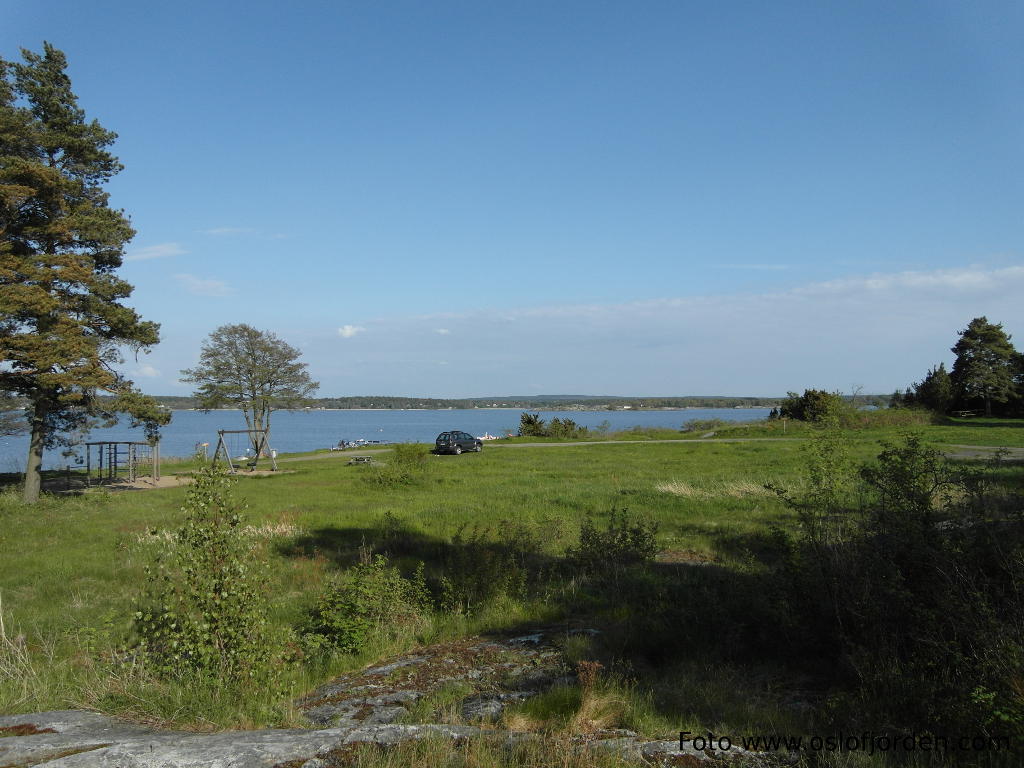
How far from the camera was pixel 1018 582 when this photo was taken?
4.83 metres

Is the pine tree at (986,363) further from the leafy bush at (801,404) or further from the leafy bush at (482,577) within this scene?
the leafy bush at (482,577)

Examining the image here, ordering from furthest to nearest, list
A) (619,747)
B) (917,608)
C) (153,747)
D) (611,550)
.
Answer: (611,550) < (917,608) < (619,747) < (153,747)

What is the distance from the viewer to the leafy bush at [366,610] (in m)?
7.95

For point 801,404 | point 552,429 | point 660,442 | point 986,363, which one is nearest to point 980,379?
point 986,363

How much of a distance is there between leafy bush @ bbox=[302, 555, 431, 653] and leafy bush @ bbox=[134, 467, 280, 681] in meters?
1.83

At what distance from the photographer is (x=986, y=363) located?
180ft

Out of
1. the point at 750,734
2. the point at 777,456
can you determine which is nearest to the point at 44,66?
the point at 750,734

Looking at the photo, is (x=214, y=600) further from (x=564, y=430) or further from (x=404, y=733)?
(x=564, y=430)

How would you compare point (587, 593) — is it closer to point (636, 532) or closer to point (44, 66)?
point (636, 532)

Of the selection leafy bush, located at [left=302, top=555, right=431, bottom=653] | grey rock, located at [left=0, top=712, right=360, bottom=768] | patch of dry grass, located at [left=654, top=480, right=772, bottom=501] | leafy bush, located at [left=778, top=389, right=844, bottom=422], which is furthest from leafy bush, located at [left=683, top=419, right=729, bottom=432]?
grey rock, located at [left=0, top=712, right=360, bottom=768]

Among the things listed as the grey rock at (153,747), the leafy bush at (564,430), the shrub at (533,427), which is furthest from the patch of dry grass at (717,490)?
the shrub at (533,427)

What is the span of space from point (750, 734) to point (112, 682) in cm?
508

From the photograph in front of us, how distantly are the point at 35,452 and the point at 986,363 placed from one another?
65.8 meters

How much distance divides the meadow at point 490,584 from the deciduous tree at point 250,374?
1911 centimetres
